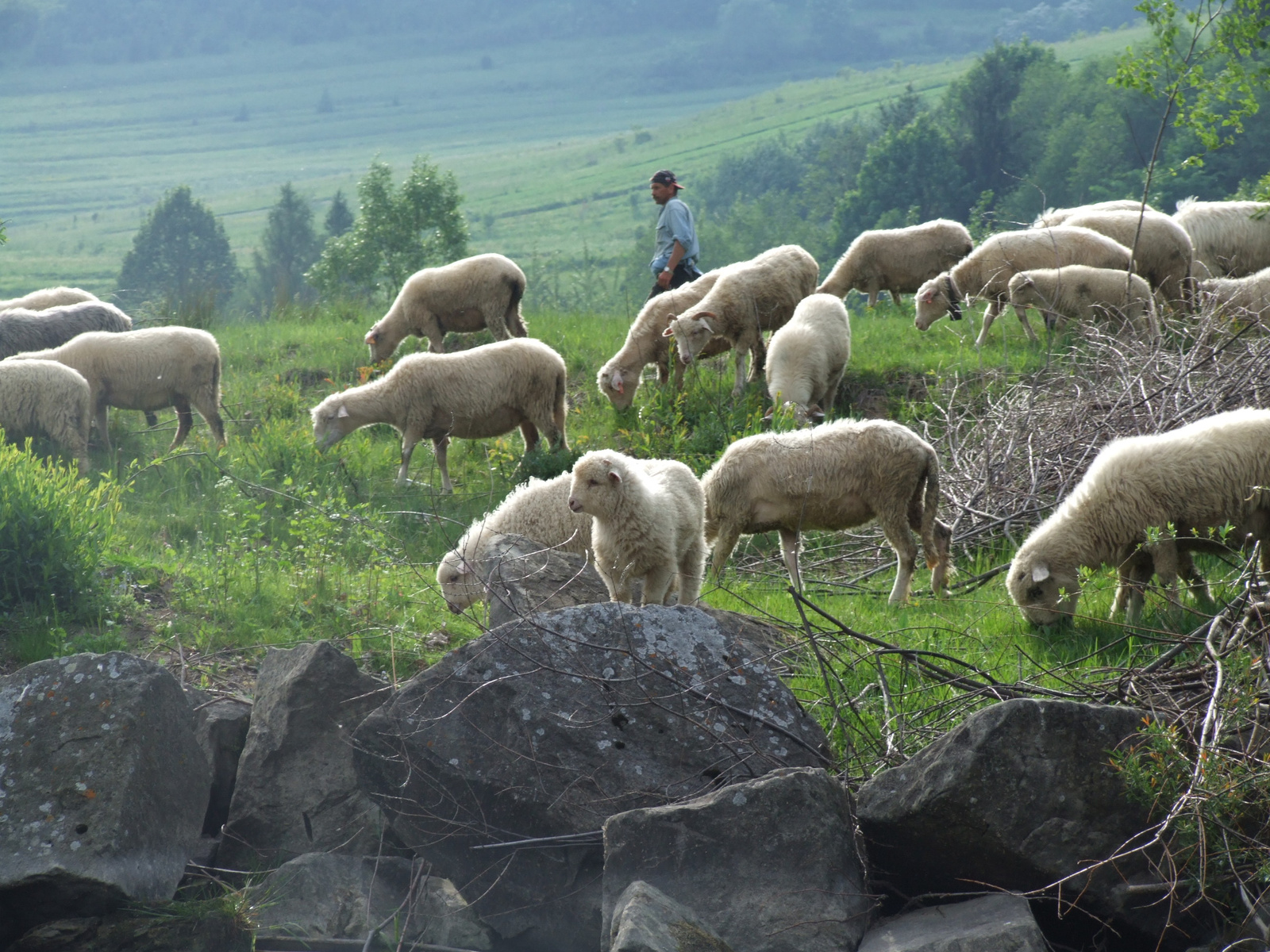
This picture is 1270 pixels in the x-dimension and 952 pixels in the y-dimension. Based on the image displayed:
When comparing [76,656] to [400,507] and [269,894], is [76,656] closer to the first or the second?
[269,894]

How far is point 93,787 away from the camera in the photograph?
531 centimetres

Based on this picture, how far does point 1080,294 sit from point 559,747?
900 centimetres

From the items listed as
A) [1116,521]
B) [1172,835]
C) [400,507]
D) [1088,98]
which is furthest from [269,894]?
[1088,98]

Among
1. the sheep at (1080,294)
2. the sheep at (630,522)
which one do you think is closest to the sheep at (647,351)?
the sheep at (1080,294)

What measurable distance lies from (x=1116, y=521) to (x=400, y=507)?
21.2ft

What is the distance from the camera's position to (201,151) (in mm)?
163375

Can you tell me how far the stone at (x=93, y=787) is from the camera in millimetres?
5094

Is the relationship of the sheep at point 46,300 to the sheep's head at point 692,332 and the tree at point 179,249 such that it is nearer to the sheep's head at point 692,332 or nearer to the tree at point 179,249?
the sheep's head at point 692,332

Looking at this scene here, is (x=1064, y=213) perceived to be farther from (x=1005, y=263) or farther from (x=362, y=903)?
(x=362, y=903)

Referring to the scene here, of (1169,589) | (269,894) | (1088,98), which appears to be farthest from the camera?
(1088,98)

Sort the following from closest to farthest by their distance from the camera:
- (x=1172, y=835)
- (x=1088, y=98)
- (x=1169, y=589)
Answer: (x=1172, y=835), (x=1169, y=589), (x=1088, y=98)

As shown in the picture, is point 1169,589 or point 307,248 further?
point 307,248

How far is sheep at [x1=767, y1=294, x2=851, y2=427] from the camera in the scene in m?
10.8

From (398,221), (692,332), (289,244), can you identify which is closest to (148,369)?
(692,332)
